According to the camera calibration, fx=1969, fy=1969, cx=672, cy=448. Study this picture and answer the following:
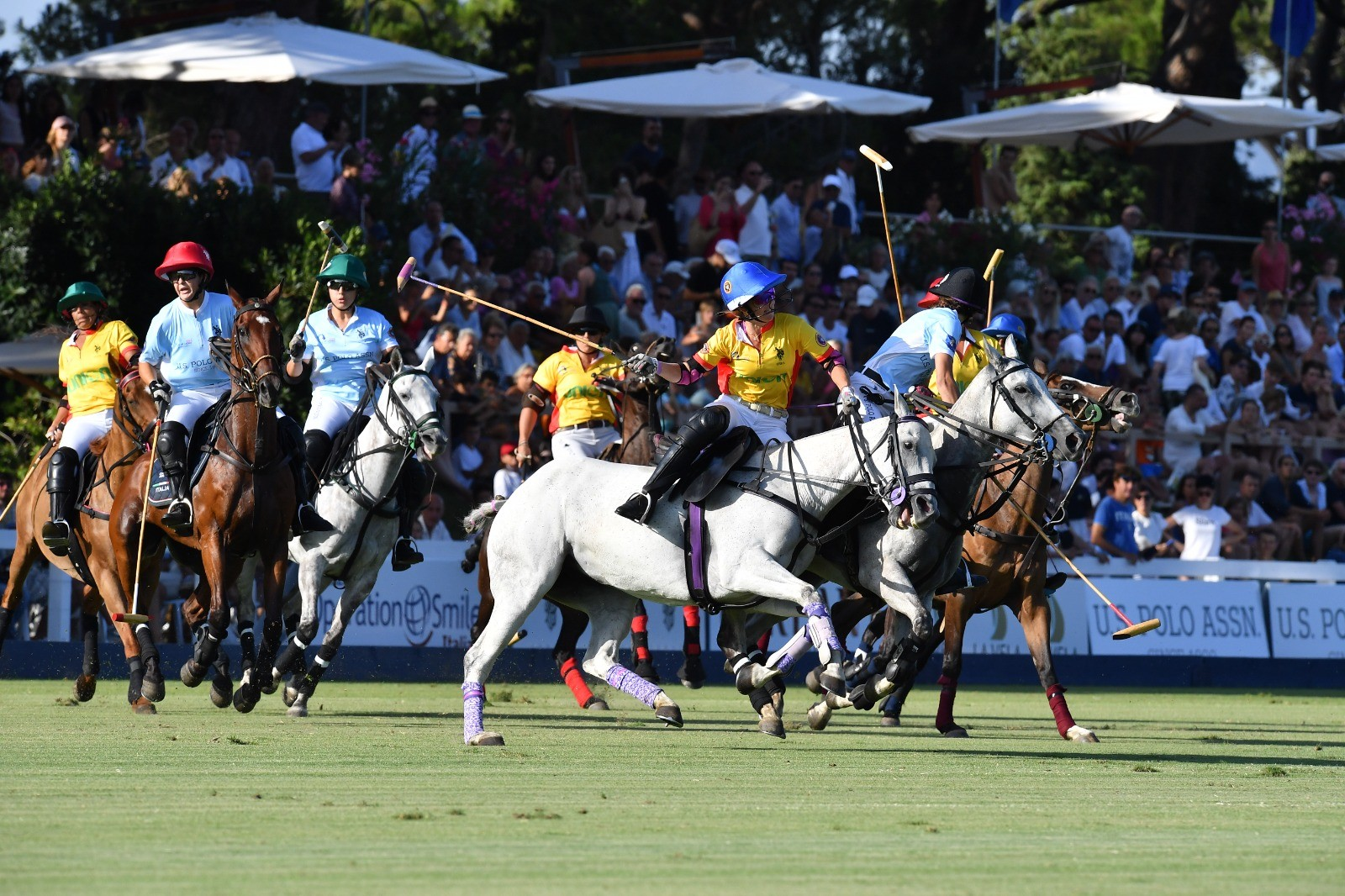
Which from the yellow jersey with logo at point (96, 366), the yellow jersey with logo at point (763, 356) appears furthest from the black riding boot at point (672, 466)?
the yellow jersey with logo at point (96, 366)

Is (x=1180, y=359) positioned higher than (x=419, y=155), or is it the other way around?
(x=419, y=155)

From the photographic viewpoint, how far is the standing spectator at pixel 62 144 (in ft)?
57.4

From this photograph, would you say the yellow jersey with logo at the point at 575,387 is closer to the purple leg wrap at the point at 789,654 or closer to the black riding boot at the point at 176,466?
the black riding boot at the point at 176,466

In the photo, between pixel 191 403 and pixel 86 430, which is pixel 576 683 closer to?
pixel 191 403

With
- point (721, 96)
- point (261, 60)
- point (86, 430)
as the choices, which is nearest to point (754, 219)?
point (721, 96)

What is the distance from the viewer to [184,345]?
1209 cm

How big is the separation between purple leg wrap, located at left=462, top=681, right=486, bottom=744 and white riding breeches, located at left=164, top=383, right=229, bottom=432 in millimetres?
2822

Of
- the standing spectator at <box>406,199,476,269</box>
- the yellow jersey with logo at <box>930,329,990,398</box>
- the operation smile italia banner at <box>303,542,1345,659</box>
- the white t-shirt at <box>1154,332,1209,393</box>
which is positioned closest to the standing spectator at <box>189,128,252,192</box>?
the standing spectator at <box>406,199,476,269</box>

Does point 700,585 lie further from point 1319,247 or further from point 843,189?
point 1319,247

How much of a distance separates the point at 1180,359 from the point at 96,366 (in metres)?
13.6

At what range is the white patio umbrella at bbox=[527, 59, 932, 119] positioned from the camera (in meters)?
22.1

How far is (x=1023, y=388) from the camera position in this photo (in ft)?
34.7

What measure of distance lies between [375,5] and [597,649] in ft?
97.2

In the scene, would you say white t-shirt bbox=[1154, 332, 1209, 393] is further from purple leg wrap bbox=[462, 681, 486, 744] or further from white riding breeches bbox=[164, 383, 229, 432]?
purple leg wrap bbox=[462, 681, 486, 744]
